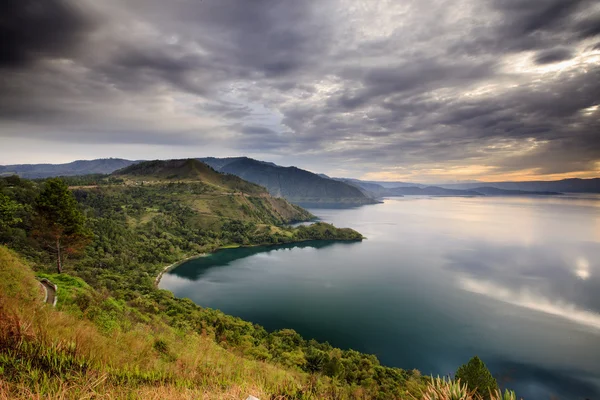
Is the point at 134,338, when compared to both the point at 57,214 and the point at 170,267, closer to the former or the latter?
the point at 57,214

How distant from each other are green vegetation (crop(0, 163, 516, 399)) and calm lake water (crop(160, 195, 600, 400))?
11.9 metres

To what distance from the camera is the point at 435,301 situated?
64.9 metres

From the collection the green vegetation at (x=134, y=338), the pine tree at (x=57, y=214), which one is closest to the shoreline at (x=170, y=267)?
the green vegetation at (x=134, y=338)

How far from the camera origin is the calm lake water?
43281mm

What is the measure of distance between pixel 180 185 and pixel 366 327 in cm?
16668

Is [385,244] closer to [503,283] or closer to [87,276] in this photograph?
[503,283]

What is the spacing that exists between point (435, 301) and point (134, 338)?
233 feet

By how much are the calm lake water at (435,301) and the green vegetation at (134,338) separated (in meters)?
11.9

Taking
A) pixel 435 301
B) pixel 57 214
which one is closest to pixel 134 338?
pixel 57 214

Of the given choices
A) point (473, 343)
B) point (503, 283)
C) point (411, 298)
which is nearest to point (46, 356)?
point (473, 343)

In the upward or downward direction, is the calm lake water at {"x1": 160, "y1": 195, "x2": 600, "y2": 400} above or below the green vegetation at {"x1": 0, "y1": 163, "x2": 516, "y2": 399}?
below

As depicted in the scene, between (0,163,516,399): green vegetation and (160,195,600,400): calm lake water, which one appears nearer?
(0,163,516,399): green vegetation

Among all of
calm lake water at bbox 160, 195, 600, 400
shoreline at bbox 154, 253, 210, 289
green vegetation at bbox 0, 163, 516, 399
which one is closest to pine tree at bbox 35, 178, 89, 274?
green vegetation at bbox 0, 163, 516, 399

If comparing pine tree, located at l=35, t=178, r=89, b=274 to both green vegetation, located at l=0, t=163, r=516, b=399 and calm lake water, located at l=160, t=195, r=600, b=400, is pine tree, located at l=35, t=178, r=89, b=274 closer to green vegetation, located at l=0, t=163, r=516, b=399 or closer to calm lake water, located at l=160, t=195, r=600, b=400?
green vegetation, located at l=0, t=163, r=516, b=399
